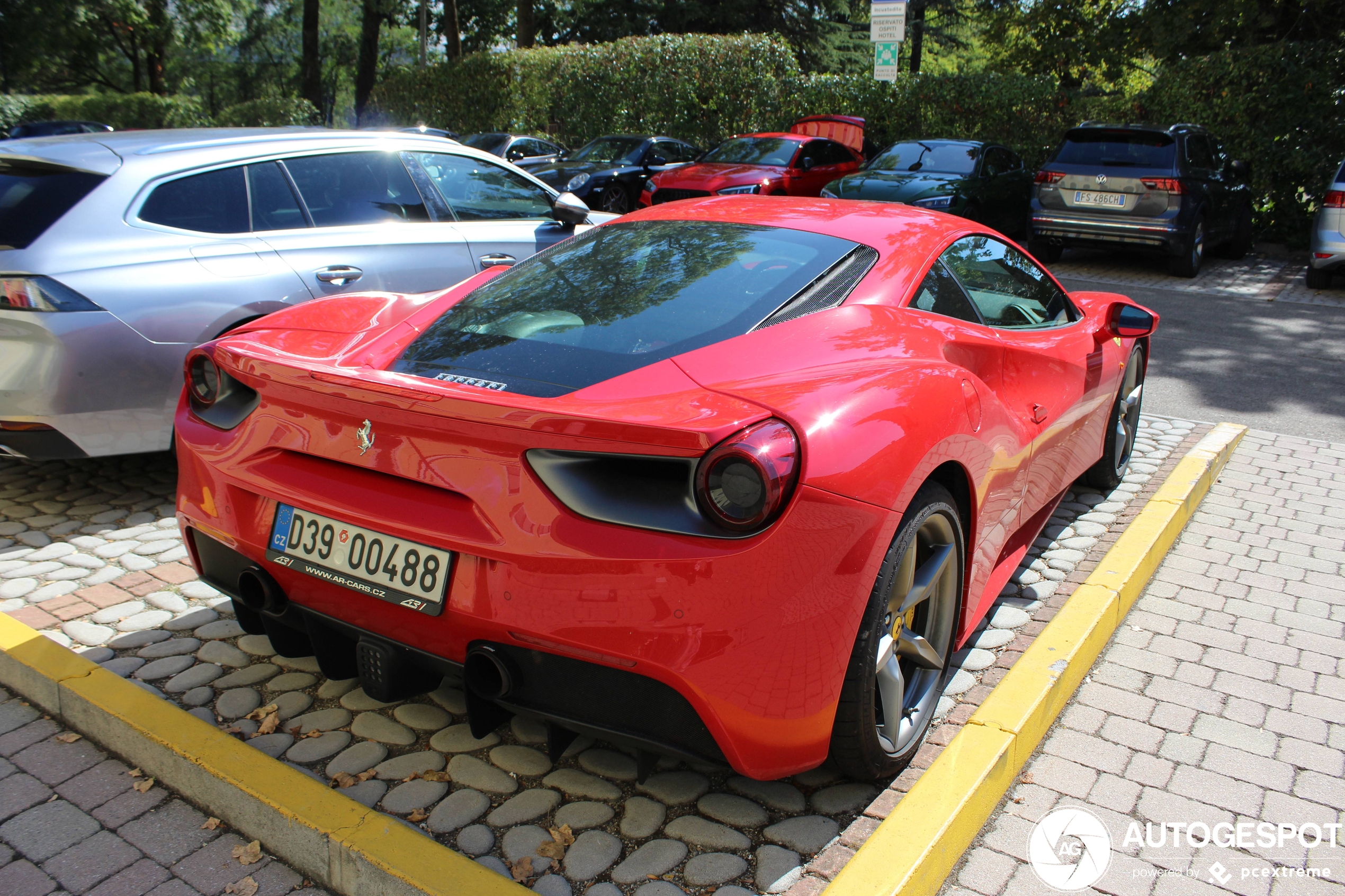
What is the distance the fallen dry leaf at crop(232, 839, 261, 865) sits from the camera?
2.28m

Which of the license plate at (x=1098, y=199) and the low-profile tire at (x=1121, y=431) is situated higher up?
the license plate at (x=1098, y=199)

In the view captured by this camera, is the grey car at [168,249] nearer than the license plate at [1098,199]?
Yes

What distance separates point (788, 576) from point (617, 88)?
72.5ft

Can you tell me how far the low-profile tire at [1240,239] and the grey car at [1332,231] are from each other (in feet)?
7.09

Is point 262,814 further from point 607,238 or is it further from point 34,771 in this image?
point 607,238

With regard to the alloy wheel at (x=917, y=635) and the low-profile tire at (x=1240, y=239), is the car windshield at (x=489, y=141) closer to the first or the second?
the low-profile tire at (x=1240, y=239)

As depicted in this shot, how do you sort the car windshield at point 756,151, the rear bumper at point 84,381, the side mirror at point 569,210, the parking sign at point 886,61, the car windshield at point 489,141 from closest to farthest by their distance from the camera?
the rear bumper at point 84,381
the side mirror at point 569,210
the car windshield at point 756,151
the parking sign at point 886,61
the car windshield at point 489,141

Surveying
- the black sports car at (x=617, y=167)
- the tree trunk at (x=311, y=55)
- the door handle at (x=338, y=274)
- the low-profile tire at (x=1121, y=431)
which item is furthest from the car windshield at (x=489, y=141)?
the low-profile tire at (x=1121, y=431)

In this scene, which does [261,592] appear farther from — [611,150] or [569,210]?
[611,150]

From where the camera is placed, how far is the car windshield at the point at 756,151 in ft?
45.8

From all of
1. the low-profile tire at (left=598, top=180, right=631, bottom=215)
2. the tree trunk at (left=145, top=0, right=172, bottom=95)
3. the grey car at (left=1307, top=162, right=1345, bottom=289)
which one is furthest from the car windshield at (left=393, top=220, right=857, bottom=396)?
the tree trunk at (left=145, top=0, right=172, bottom=95)

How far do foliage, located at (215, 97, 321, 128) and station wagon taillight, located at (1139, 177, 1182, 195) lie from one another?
25.0 meters

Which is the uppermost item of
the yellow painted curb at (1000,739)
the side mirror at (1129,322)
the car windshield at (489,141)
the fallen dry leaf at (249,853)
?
the car windshield at (489,141)

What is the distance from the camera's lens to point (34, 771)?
2.60 metres
